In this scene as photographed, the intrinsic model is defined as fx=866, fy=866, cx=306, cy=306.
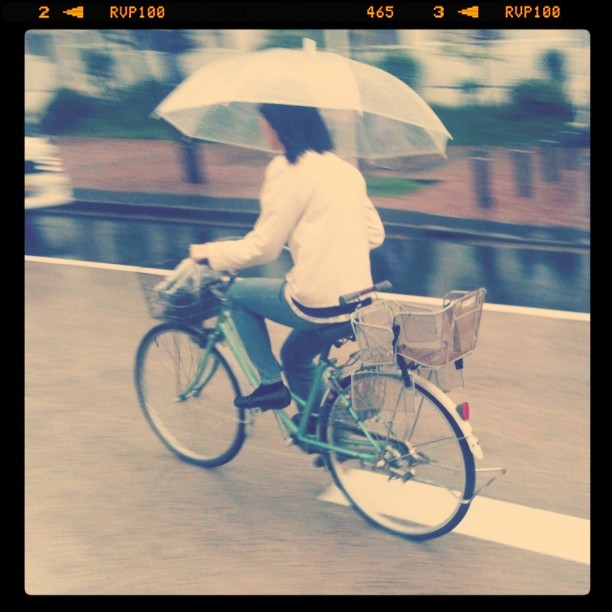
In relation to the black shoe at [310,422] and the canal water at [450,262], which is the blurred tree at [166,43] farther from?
the black shoe at [310,422]

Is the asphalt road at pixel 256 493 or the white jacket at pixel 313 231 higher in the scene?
the white jacket at pixel 313 231

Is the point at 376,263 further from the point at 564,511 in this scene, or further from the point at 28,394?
the point at 28,394

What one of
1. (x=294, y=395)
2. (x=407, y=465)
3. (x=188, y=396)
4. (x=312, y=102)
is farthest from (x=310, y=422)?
(x=312, y=102)

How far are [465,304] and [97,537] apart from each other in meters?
2.10

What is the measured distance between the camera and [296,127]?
3891mm

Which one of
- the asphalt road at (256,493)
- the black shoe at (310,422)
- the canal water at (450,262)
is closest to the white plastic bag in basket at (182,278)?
the asphalt road at (256,493)

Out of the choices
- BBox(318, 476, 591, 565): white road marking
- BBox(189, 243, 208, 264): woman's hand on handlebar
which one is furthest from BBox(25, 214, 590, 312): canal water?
BBox(318, 476, 591, 565): white road marking

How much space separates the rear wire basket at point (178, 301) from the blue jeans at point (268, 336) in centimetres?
13

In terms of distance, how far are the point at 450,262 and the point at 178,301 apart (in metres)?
2.08

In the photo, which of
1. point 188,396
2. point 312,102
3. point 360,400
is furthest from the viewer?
point 188,396

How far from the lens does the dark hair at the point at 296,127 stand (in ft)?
12.7

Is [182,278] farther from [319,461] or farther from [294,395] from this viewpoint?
[319,461]

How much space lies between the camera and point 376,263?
15.8 feet
